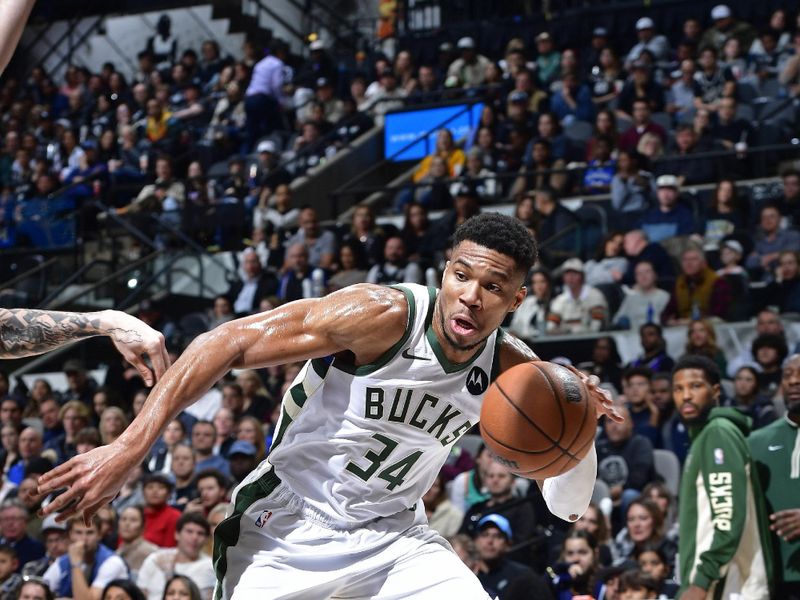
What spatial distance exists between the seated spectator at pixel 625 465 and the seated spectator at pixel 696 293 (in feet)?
6.78

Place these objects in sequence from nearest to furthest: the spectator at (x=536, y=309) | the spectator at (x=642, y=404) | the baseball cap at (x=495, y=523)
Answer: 1. the baseball cap at (x=495, y=523)
2. the spectator at (x=642, y=404)
3. the spectator at (x=536, y=309)

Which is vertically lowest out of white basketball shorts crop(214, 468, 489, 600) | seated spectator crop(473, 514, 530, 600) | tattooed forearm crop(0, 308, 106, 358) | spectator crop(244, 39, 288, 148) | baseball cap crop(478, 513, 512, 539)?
seated spectator crop(473, 514, 530, 600)

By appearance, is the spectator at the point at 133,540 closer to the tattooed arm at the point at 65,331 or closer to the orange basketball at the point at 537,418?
the tattooed arm at the point at 65,331

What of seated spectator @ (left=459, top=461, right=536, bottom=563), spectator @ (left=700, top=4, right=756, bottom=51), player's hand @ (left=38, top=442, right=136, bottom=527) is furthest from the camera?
spectator @ (left=700, top=4, right=756, bottom=51)

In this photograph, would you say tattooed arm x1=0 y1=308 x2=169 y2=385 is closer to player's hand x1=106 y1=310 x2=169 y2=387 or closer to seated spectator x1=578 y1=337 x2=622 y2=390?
player's hand x1=106 y1=310 x2=169 y2=387

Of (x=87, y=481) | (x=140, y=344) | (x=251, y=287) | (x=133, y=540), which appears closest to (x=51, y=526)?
(x=133, y=540)

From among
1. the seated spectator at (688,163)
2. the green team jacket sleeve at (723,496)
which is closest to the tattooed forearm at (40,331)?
the green team jacket sleeve at (723,496)

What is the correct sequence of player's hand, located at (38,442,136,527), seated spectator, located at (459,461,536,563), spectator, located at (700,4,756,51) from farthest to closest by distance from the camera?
spectator, located at (700,4,756,51)
seated spectator, located at (459,461,536,563)
player's hand, located at (38,442,136,527)

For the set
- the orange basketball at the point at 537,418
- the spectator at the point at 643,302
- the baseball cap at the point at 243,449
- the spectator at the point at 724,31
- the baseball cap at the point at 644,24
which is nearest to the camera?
the orange basketball at the point at 537,418

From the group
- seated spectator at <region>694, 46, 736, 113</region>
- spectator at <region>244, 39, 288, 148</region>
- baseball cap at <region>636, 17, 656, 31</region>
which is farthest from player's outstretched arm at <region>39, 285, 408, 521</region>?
spectator at <region>244, 39, 288, 148</region>

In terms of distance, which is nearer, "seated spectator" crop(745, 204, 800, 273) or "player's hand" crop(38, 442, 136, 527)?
"player's hand" crop(38, 442, 136, 527)

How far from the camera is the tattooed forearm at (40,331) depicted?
4652 mm

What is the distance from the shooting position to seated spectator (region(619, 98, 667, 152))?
42.8 ft

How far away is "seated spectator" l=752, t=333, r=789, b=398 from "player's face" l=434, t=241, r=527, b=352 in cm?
506
